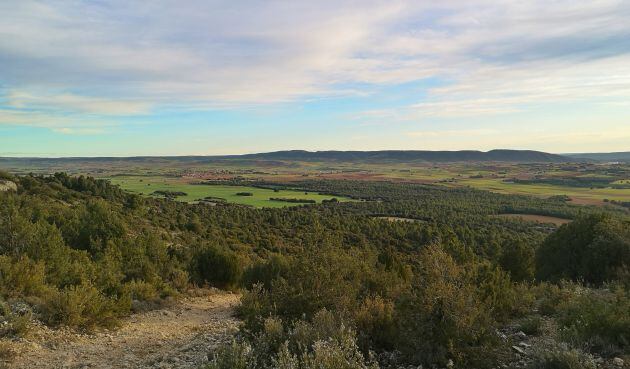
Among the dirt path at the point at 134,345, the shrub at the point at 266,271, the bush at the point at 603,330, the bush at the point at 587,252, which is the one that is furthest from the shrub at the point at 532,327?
the shrub at the point at 266,271

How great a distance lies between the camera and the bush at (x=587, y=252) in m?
16.2

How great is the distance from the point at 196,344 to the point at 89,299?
3.23 meters

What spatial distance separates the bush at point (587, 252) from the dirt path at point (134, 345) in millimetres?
13751

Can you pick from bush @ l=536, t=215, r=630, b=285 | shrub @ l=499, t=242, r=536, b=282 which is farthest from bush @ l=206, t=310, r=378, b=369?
shrub @ l=499, t=242, r=536, b=282

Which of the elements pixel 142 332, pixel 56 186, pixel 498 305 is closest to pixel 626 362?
pixel 498 305

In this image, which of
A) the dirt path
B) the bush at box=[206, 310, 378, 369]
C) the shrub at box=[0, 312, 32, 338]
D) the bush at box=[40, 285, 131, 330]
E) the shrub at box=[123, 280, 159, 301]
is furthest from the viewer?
the shrub at box=[123, 280, 159, 301]

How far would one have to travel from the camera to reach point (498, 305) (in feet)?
29.0

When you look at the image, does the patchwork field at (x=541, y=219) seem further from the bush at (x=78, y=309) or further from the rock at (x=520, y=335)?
the bush at (x=78, y=309)

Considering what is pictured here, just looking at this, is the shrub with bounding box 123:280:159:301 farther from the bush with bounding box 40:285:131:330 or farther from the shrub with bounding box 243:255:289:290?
the shrub with bounding box 243:255:289:290

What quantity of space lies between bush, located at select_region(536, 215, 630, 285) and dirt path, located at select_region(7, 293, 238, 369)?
13751mm

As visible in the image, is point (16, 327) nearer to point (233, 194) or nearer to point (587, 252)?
point (587, 252)

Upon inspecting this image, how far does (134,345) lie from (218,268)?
32.2ft

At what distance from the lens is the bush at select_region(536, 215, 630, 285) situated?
16.2 m

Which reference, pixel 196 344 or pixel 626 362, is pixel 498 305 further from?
pixel 196 344
